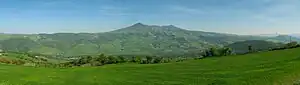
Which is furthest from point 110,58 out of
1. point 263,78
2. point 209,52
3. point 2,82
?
point 263,78

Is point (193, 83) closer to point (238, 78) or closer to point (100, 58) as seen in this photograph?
point (238, 78)

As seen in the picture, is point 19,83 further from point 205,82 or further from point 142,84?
point 205,82

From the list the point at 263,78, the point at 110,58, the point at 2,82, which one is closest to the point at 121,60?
the point at 110,58

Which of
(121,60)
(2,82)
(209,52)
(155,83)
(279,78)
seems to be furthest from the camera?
(209,52)

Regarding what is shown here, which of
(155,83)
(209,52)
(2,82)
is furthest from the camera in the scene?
(209,52)

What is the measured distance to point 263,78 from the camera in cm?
5172

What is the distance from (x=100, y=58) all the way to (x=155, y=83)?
110829mm

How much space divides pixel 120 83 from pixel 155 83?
5579mm

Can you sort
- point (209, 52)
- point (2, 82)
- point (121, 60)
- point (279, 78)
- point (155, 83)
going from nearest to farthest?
point (279, 78) → point (155, 83) → point (2, 82) → point (121, 60) → point (209, 52)

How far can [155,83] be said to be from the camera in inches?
2127

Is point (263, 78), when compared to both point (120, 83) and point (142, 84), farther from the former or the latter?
point (120, 83)

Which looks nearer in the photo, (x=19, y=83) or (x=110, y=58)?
(x=19, y=83)

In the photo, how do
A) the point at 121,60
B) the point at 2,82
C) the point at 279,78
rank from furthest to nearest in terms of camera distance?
the point at 121,60 < the point at 2,82 < the point at 279,78

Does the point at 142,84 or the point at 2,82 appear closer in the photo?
the point at 142,84
